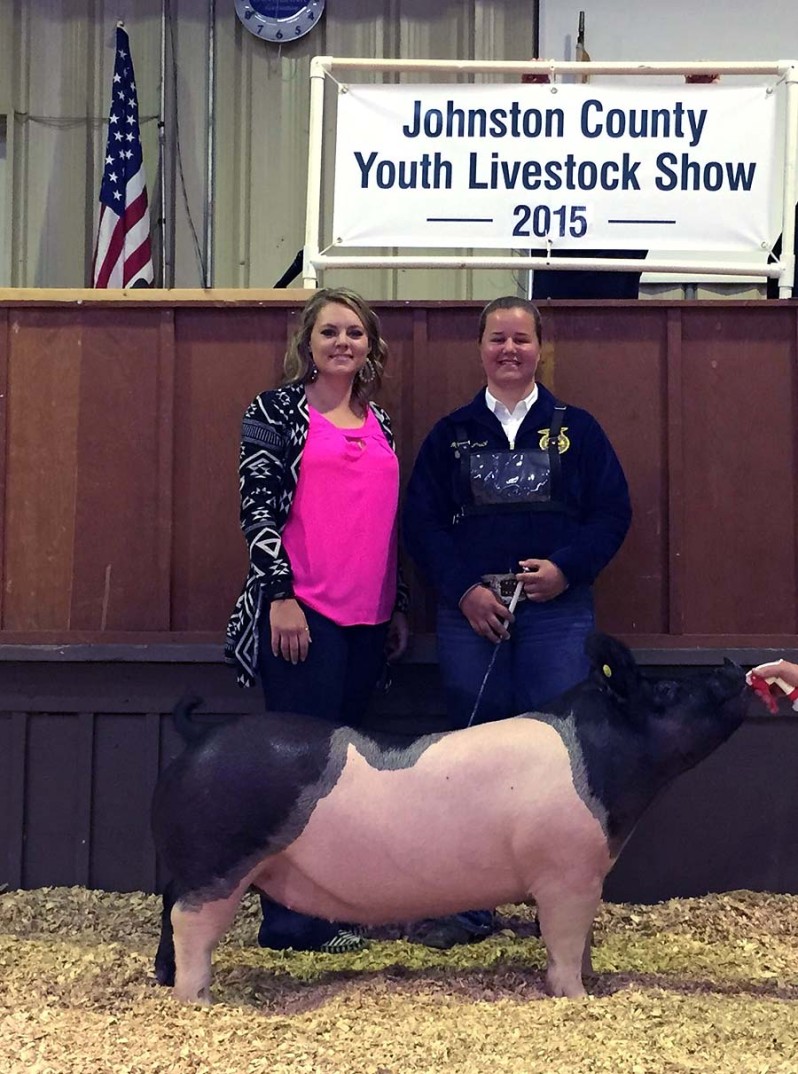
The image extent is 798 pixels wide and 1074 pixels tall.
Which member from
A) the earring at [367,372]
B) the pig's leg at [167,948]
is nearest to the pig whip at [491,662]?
the earring at [367,372]

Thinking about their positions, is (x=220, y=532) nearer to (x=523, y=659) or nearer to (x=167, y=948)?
(x=523, y=659)

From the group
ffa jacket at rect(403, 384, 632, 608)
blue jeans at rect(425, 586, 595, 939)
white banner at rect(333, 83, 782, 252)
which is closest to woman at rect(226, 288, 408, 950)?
ffa jacket at rect(403, 384, 632, 608)

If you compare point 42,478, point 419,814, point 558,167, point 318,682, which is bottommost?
point 419,814

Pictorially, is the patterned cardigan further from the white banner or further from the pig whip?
the white banner

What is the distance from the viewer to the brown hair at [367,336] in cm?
407

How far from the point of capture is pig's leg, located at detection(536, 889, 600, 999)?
3459mm

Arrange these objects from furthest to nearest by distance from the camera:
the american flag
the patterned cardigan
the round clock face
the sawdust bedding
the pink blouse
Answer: the round clock face
the american flag
the pink blouse
the patterned cardigan
the sawdust bedding

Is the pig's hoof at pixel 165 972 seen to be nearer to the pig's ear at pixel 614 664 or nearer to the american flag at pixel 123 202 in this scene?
the pig's ear at pixel 614 664

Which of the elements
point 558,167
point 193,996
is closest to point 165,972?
point 193,996

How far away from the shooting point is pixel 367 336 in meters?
4.09

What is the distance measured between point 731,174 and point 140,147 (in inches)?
142

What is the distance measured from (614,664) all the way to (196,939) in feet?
4.32

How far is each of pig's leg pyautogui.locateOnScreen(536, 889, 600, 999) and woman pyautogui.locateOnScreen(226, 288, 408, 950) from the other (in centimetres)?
84

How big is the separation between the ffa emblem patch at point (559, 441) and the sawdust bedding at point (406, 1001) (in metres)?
1.55
